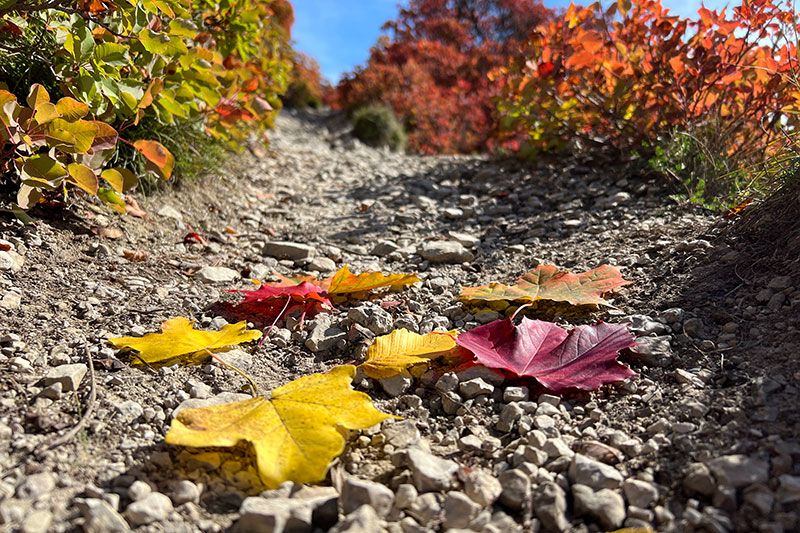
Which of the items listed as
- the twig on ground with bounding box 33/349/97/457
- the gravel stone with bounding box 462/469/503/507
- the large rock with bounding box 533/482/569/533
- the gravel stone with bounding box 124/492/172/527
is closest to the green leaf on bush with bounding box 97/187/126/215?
the twig on ground with bounding box 33/349/97/457

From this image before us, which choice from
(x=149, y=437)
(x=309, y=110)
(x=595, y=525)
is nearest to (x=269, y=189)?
(x=149, y=437)

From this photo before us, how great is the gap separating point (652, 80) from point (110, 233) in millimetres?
2515

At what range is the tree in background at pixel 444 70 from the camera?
767 centimetres

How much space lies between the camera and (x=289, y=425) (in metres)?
1.19

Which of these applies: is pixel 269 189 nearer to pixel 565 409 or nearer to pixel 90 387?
pixel 90 387

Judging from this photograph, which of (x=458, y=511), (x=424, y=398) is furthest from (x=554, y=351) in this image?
(x=458, y=511)

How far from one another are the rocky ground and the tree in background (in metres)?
2.68

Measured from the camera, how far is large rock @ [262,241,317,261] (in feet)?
8.54

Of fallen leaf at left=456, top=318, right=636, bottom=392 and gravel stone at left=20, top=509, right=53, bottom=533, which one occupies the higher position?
fallen leaf at left=456, top=318, right=636, bottom=392

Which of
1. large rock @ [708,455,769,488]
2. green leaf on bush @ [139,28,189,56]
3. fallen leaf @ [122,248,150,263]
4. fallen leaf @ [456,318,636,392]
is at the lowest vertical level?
large rock @ [708,455,769,488]

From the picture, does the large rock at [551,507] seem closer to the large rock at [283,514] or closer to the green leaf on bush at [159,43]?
the large rock at [283,514]

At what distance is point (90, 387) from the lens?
1.38m

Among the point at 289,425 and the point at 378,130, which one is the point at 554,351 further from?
the point at 378,130

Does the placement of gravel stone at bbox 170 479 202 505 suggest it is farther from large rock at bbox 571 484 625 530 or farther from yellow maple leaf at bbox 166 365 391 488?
large rock at bbox 571 484 625 530
